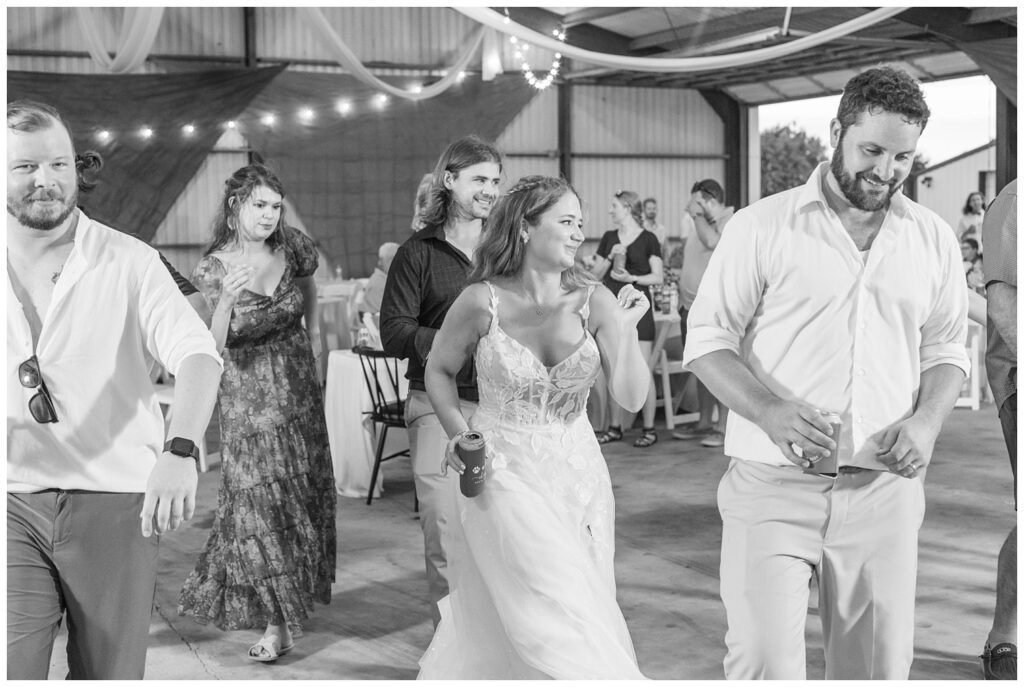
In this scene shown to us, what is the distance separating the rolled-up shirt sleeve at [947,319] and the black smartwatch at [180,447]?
4.68 feet

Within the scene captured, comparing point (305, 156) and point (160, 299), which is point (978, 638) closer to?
point (160, 299)

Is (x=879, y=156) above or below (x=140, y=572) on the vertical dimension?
above

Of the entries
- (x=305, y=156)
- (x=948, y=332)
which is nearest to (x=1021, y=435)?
(x=948, y=332)

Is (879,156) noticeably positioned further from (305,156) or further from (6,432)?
(305,156)

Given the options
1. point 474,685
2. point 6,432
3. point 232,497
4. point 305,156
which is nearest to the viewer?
point 6,432

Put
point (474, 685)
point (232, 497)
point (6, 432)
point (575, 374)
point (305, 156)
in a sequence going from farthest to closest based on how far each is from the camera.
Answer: point (305, 156) < point (232, 497) < point (575, 374) < point (474, 685) < point (6, 432)

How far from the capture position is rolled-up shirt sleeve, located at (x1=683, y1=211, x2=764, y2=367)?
225 cm

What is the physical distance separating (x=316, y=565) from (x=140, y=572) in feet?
5.55

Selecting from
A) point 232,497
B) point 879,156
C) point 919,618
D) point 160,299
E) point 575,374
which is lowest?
point 919,618

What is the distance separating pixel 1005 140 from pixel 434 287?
10960mm

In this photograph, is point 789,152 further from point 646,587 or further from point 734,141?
point 646,587

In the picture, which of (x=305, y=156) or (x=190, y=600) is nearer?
(x=190, y=600)

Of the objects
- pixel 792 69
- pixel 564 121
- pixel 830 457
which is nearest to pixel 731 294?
pixel 830 457

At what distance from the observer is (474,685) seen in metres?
2.72
